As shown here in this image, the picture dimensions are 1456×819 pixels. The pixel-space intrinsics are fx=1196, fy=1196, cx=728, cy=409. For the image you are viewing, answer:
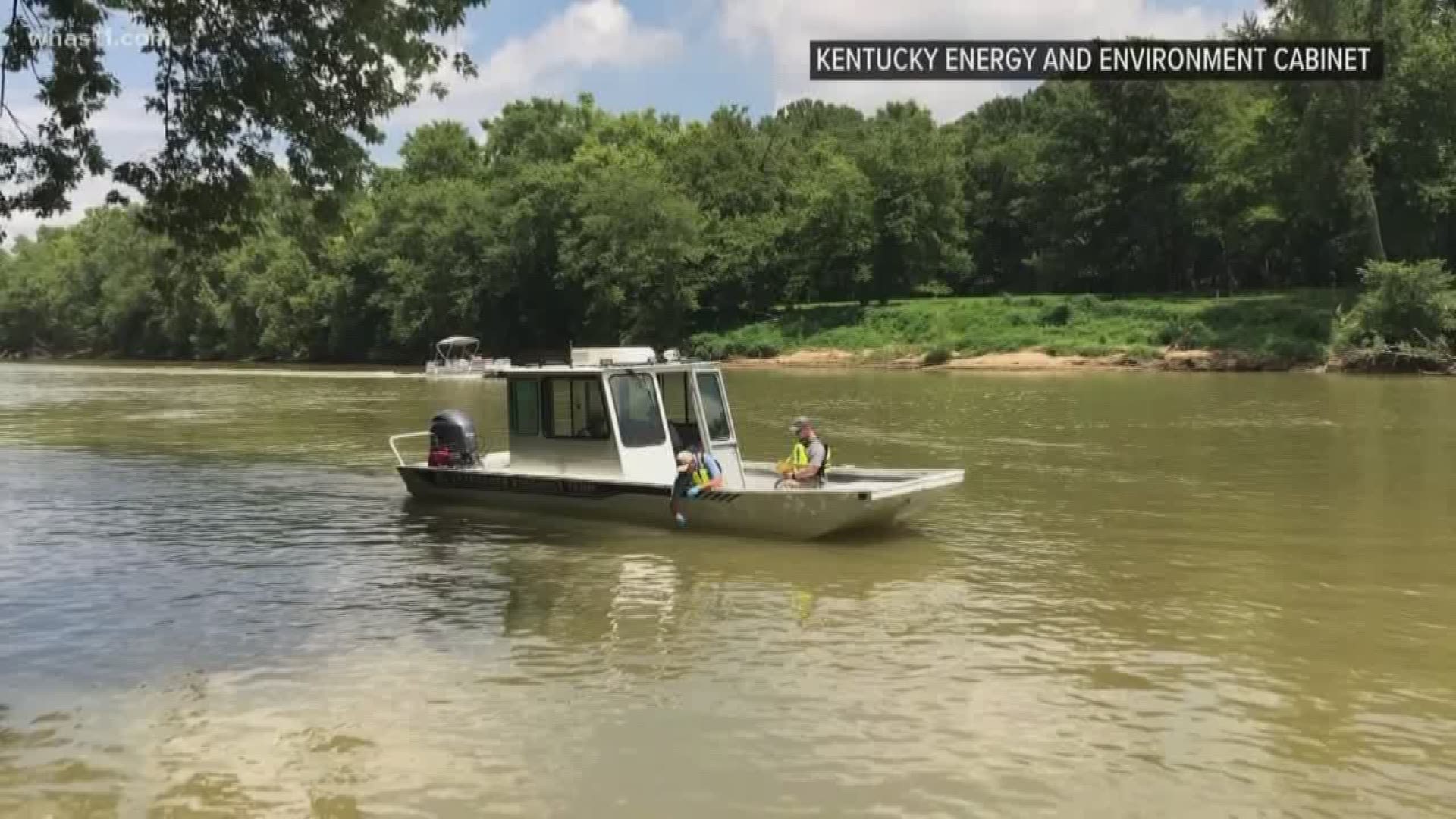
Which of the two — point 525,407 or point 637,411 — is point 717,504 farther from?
point 525,407

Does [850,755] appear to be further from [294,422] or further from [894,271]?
[894,271]

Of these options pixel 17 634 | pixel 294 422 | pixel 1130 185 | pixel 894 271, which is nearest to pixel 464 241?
pixel 894 271

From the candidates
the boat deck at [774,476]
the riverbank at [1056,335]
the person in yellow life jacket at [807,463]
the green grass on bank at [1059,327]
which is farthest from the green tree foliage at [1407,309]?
the person in yellow life jacket at [807,463]

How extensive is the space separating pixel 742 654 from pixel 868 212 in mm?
69537

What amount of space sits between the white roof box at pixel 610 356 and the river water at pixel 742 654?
7.89 feet

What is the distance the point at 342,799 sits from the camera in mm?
7785

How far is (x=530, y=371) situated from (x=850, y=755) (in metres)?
10.9

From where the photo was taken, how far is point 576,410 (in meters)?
18.1

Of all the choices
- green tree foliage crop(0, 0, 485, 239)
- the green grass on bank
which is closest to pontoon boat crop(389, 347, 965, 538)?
green tree foliage crop(0, 0, 485, 239)

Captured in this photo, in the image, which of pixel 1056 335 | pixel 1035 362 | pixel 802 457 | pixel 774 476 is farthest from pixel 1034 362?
pixel 802 457

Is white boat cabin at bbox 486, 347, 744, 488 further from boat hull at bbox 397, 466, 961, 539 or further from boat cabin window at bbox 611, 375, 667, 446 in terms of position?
boat hull at bbox 397, 466, 961, 539

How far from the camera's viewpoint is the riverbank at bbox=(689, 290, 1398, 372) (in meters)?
53.7

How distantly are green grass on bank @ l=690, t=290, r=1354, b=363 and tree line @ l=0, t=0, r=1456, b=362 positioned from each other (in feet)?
12.2

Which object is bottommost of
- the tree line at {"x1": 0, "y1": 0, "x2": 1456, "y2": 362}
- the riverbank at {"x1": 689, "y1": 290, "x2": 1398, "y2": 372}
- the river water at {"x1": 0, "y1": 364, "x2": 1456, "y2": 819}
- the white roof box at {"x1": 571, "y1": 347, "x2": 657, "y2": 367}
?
the river water at {"x1": 0, "y1": 364, "x2": 1456, "y2": 819}
